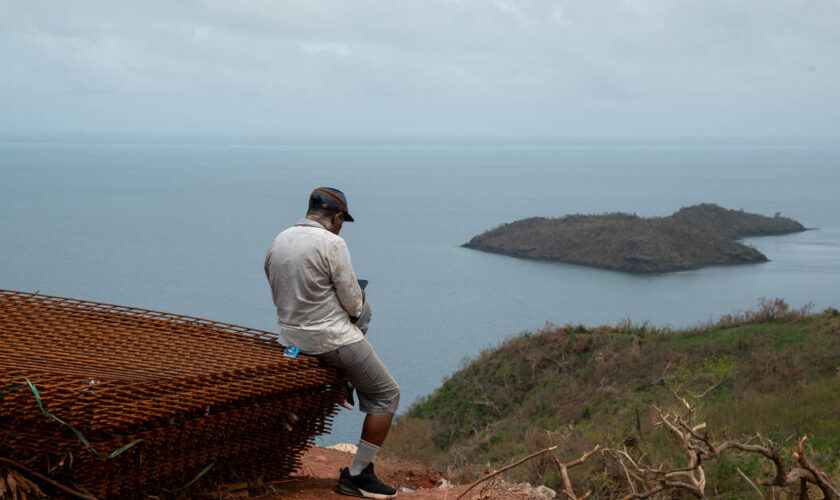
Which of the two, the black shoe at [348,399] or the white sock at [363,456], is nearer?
the white sock at [363,456]

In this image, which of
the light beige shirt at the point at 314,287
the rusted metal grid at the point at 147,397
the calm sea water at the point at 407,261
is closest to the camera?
the rusted metal grid at the point at 147,397

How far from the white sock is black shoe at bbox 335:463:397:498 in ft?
0.10

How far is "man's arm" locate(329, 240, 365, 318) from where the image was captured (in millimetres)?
5328

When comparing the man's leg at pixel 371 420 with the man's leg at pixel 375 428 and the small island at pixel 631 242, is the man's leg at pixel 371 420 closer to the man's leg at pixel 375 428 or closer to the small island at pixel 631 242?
the man's leg at pixel 375 428

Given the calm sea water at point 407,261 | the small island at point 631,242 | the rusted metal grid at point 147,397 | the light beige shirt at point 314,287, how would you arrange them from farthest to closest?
the small island at point 631,242
the calm sea water at point 407,261
the light beige shirt at point 314,287
the rusted metal grid at point 147,397

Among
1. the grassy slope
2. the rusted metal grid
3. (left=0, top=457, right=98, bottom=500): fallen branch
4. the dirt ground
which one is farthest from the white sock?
the grassy slope

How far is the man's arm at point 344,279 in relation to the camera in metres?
5.33

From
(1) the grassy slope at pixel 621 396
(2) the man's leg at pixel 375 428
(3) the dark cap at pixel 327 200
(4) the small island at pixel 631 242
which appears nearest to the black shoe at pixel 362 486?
(2) the man's leg at pixel 375 428

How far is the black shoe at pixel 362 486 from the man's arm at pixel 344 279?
115cm

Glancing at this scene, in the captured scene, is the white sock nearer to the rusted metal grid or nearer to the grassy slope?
the rusted metal grid

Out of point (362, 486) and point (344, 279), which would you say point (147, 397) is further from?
point (362, 486)

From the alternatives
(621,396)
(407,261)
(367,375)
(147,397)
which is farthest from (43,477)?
(407,261)

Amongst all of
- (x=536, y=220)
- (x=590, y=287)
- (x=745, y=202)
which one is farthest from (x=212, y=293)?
(x=745, y=202)

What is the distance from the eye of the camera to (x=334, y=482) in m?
6.11
